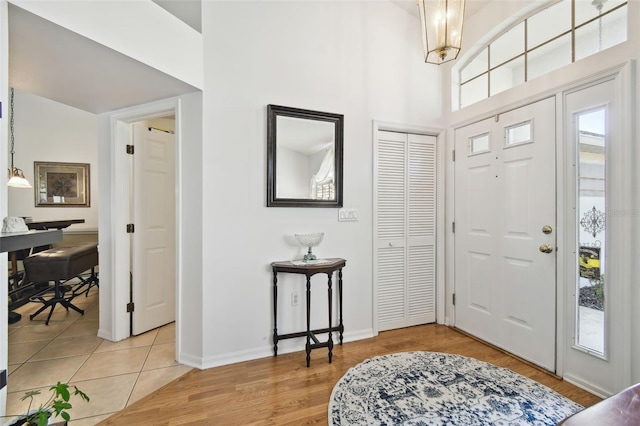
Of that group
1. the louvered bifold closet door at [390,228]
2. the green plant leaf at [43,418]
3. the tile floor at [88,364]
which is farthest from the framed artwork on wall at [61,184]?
the louvered bifold closet door at [390,228]

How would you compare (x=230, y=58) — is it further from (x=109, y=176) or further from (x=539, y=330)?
(x=539, y=330)

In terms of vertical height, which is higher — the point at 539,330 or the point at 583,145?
the point at 583,145

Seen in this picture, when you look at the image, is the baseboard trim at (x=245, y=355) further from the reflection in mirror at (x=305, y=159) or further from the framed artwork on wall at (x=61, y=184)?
the framed artwork on wall at (x=61, y=184)

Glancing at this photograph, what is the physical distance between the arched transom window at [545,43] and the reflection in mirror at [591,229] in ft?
1.68

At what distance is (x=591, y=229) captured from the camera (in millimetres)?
1983

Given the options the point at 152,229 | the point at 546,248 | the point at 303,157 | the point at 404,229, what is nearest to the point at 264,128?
the point at 303,157

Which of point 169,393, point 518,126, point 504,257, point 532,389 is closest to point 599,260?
point 504,257

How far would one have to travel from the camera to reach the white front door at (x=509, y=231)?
88.0 inches

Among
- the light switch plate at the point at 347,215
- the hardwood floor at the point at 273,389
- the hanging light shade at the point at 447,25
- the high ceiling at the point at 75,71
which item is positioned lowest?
the hardwood floor at the point at 273,389

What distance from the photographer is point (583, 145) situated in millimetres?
2027

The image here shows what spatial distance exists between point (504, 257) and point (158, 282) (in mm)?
3392

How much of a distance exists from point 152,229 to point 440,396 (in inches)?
115

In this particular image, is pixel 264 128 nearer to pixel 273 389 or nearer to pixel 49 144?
pixel 273 389

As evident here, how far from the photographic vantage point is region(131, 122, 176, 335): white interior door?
2.81m
